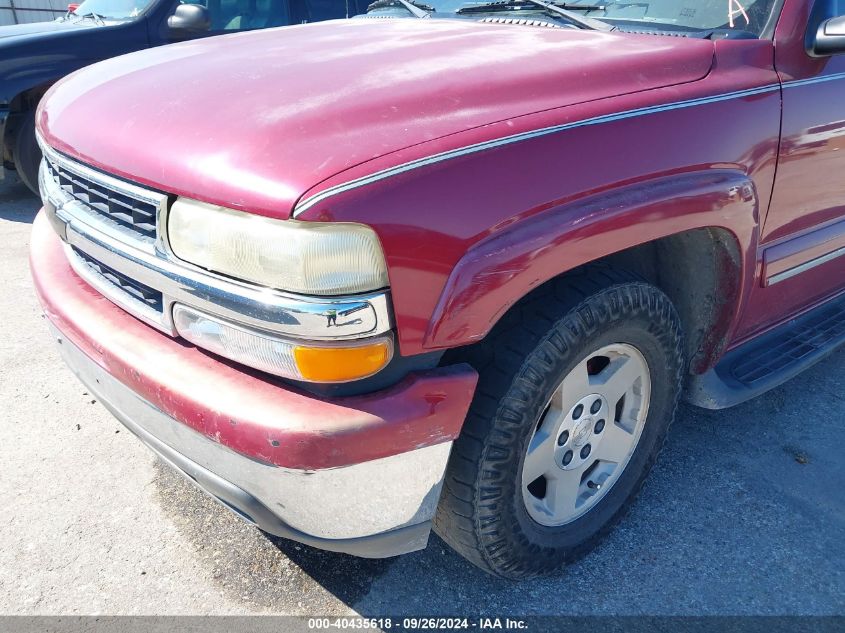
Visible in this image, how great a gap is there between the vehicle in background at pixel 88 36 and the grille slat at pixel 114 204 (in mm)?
3393

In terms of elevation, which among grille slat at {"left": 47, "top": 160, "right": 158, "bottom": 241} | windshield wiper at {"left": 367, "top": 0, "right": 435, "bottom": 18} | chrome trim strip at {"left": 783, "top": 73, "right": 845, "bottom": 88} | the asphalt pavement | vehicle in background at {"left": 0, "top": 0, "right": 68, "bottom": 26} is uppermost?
windshield wiper at {"left": 367, "top": 0, "right": 435, "bottom": 18}

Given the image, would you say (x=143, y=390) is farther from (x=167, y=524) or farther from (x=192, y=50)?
(x=192, y=50)

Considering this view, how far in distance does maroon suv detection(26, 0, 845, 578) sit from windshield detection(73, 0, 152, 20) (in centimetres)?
350

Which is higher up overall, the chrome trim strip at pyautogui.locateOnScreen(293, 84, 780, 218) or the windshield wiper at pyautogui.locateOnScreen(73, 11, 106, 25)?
Answer: the chrome trim strip at pyautogui.locateOnScreen(293, 84, 780, 218)

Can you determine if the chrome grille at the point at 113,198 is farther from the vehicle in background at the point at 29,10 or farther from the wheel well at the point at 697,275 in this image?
the vehicle in background at the point at 29,10

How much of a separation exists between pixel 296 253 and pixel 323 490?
0.51 meters

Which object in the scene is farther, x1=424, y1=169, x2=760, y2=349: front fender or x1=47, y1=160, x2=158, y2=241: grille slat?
x1=47, y1=160, x2=158, y2=241: grille slat

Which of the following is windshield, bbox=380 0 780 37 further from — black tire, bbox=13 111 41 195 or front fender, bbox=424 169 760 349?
black tire, bbox=13 111 41 195

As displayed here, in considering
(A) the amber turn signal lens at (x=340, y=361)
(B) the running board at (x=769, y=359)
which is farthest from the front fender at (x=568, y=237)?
(B) the running board at (x=769, y=359)

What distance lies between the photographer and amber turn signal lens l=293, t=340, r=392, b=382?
1467 mm

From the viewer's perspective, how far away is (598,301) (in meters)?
1.85

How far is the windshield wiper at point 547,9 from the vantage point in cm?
231

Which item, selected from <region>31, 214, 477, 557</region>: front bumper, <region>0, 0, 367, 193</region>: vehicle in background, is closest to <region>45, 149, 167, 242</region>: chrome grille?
<region>31, 214, 477, 557</region>: front bumper

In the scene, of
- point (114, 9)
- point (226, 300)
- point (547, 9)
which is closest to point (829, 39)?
point (547, 9)
